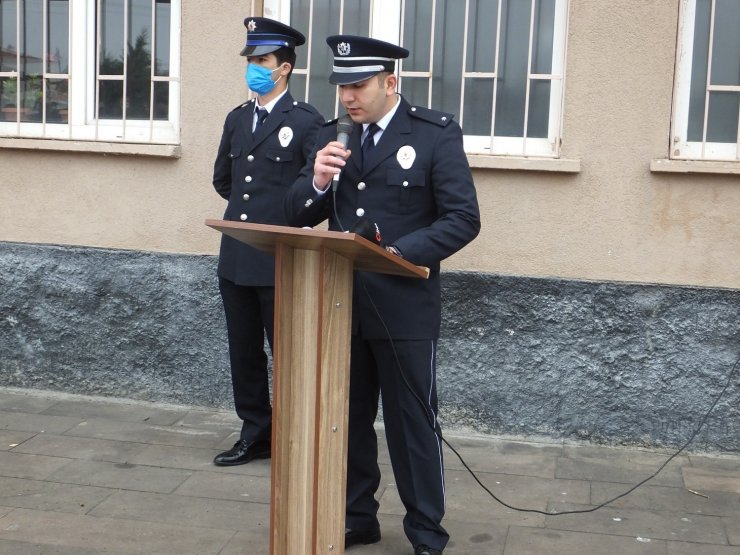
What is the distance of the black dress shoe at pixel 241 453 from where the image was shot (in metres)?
5.57

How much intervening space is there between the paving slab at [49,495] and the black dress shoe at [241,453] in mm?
618

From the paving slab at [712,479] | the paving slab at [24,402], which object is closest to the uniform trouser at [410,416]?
the paving slab at [712,479]

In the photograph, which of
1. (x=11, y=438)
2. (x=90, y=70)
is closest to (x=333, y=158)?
(x=11, y=438)

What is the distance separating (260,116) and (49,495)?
2055 millimetres

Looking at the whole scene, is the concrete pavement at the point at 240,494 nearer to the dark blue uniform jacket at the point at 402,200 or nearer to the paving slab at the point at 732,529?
the paving slab at the point at 732,529

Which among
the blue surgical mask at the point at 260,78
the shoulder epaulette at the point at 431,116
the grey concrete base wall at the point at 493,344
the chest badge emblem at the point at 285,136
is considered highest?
the blue surgical mask at the point at 260,78

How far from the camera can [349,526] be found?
4.49m

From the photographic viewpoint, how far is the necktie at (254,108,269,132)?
212 inches

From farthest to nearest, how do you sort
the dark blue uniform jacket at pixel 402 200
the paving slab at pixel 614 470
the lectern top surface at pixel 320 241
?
1. the paving slab at pixel 614 470
2. the dark blue uniform jacket at pixel 402 200
3. the lectern top surface at pixel 320 241

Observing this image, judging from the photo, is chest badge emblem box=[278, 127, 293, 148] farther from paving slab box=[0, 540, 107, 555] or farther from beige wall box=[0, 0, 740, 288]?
paving slab box=[0, 540, 107, 555]

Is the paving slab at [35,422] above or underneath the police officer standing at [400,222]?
underneath

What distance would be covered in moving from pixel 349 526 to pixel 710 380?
2.34 m

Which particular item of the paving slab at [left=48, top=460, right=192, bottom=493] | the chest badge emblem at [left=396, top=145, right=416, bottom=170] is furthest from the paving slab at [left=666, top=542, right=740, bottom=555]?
the paving slab at [left=48, top=460, right=192, bottom=493]

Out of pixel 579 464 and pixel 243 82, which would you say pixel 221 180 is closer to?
pixel 243 82
